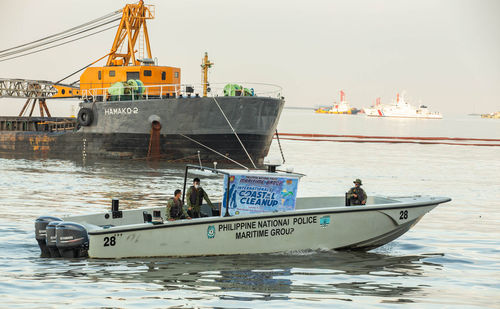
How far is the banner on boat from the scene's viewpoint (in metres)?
15.8

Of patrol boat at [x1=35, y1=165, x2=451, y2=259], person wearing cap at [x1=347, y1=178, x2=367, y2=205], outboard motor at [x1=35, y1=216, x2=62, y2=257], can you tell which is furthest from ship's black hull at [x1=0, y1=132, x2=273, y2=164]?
outboard motor at [x1=35, y1=216, x2=62, y2=257]

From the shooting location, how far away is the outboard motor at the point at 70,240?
48.2 ft

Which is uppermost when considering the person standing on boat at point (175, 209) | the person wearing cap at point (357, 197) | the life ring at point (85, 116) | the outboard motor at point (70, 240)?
the life ring at point (85, 116)

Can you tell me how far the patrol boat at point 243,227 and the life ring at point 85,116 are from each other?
27941 millimetres

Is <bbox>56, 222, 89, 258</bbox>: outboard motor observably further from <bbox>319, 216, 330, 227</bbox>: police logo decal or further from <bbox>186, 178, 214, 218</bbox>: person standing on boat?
<bbox>319, 216, 330, 227</bbox>: police logo decal

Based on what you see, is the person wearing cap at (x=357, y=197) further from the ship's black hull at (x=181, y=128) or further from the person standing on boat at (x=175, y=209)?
the ship's black hull at (x=181, y=128)

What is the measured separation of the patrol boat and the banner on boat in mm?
24

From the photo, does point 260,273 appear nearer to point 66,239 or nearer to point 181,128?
point 66,239

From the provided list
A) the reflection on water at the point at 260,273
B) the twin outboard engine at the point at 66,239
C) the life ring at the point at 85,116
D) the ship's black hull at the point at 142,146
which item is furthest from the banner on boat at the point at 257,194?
the life ring at the point at 85,116

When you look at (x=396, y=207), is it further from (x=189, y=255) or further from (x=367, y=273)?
(x=189, y=255)

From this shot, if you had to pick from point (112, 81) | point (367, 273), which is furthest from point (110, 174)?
point (367, 273)

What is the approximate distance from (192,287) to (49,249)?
392cm

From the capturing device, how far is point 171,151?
41.3 meters

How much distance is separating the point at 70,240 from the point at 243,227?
3875 millimetres
